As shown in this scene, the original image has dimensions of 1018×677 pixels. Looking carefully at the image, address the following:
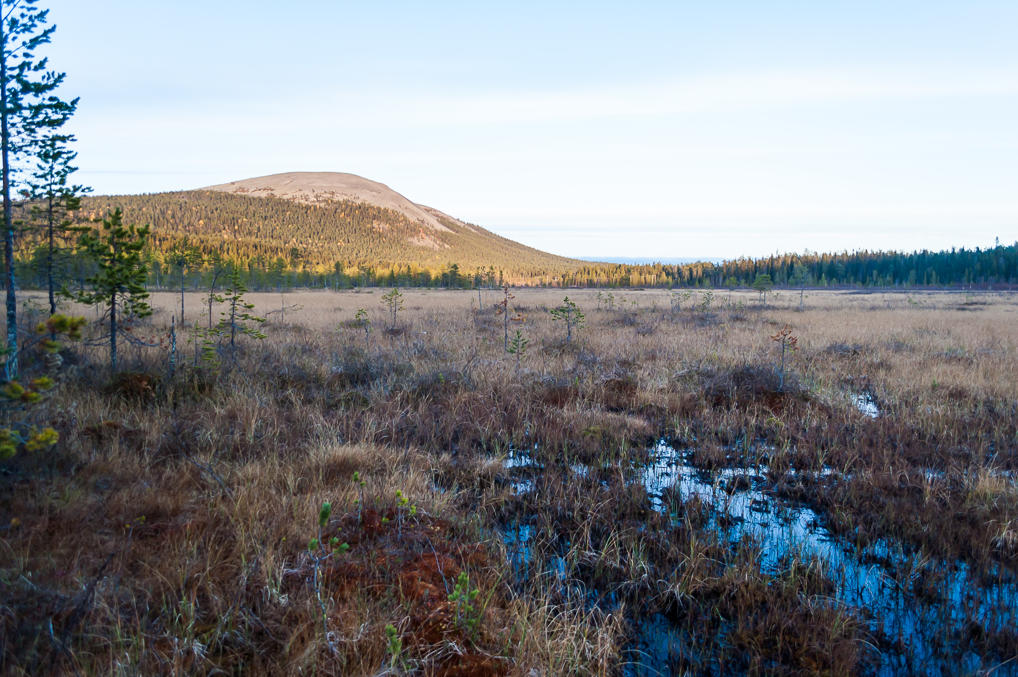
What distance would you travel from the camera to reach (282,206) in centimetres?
15675

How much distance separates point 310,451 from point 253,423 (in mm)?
978

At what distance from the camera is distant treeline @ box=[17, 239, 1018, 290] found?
73.3 metres

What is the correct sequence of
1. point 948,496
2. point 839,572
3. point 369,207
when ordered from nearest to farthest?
point 839,572, point 948,496, point 369,207

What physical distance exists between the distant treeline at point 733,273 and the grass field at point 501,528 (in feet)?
199

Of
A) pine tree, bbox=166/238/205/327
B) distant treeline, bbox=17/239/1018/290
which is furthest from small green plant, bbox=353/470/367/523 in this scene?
distant treeline, bbox=17/239/1018/290

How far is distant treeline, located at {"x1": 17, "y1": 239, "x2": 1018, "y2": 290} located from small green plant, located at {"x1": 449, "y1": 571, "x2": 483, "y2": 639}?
210 feet

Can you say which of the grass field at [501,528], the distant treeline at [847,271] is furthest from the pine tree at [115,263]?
the distant treeline at [847,271]

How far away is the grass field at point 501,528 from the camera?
7.86 ft

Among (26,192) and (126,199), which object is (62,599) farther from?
(126,199)

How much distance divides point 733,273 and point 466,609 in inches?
4884

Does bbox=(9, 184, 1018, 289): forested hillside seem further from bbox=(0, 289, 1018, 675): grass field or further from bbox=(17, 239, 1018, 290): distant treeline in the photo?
bbox=(0, 289, 1018, 675): grass field

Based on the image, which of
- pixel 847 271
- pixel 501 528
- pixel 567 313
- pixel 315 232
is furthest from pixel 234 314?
pixel 315 232

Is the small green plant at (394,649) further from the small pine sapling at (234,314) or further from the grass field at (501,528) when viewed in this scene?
the small pine sapling at (234,314)

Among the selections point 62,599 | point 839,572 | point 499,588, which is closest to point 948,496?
point 839,572
